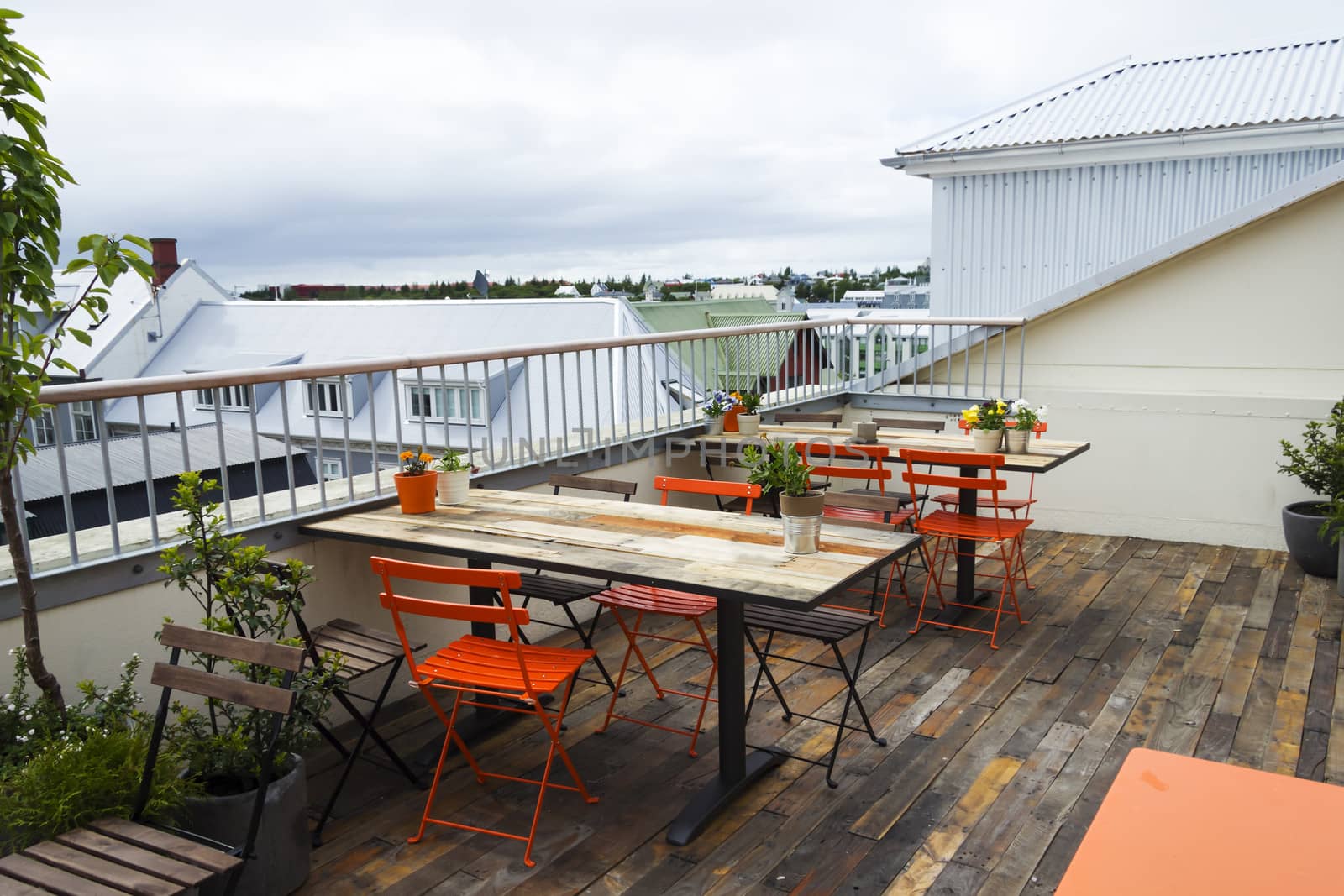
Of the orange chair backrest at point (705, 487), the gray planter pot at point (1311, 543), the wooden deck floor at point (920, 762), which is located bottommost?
the wooden deck floor at point (920, 762)

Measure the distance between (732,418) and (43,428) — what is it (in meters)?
3.73

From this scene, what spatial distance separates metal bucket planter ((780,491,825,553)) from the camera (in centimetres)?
308

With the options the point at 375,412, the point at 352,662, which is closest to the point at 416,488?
the point at 352,662

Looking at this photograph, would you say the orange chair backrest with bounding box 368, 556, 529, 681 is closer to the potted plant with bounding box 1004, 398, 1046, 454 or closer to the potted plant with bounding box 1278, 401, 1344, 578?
the potted plant with bounding box 1004, 398, 1046, 454

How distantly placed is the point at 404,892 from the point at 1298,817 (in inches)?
93.1

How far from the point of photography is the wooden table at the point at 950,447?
5.11 m

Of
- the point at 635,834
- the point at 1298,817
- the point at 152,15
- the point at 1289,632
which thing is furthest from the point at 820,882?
the point at 152,15

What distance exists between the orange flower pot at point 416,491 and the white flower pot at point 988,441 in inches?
115

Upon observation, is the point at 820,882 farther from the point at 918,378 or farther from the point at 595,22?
the point at 595,22

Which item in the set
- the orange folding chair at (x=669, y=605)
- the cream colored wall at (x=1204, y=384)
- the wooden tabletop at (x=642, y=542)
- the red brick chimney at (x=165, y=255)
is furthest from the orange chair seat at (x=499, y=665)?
the red brick chimney at (x=165, y=255)

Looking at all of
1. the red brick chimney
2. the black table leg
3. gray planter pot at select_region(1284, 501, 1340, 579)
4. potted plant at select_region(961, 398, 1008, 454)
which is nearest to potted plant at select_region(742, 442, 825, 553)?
the black table leg

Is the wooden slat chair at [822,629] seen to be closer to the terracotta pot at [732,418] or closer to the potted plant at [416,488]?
the potted plant at [416,488]

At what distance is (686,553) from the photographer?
10.5 ft

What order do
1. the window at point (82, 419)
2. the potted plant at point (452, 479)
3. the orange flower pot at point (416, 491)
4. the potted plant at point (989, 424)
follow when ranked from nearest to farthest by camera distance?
the window at point (82, 419) → the orange flower pot at point (416, 491) → the potted plant at point (452, 479) → the potted plant at point (989, 424)
